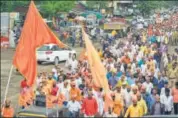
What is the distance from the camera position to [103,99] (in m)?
14.6

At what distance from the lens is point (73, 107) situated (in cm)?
1433

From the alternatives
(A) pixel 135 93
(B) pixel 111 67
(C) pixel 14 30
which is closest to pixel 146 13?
(C) pixel 14 30

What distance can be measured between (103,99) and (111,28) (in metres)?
34.0

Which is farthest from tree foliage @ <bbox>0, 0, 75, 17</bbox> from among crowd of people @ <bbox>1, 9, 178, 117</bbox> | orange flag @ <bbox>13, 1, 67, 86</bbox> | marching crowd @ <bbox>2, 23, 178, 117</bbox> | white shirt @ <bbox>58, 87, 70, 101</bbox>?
orange flag @ <bbox>13, 1, 67, 86</bbox>

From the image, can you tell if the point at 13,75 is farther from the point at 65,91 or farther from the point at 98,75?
the point at 98,75

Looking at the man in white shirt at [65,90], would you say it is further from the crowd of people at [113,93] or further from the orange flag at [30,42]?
the orange flag at [30,42]

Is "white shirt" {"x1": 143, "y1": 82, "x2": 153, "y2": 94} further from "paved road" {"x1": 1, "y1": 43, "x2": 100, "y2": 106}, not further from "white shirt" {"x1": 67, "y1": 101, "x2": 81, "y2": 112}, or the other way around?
"paved road" {"x1": 1, "y1": 43, "x2": 100, "y2": 106}

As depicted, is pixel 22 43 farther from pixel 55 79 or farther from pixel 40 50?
pixel 40 50

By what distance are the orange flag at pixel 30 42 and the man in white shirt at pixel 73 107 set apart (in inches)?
46.8

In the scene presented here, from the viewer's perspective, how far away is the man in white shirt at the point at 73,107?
46.7ft

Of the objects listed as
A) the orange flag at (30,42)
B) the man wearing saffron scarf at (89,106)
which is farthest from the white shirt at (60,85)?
the man wearing saffron scarf at (89,106)

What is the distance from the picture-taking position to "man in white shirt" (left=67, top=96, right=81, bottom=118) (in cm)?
1423

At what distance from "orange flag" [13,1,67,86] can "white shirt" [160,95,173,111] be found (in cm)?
342

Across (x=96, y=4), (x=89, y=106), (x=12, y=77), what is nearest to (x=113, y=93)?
(x=89, y=106)
